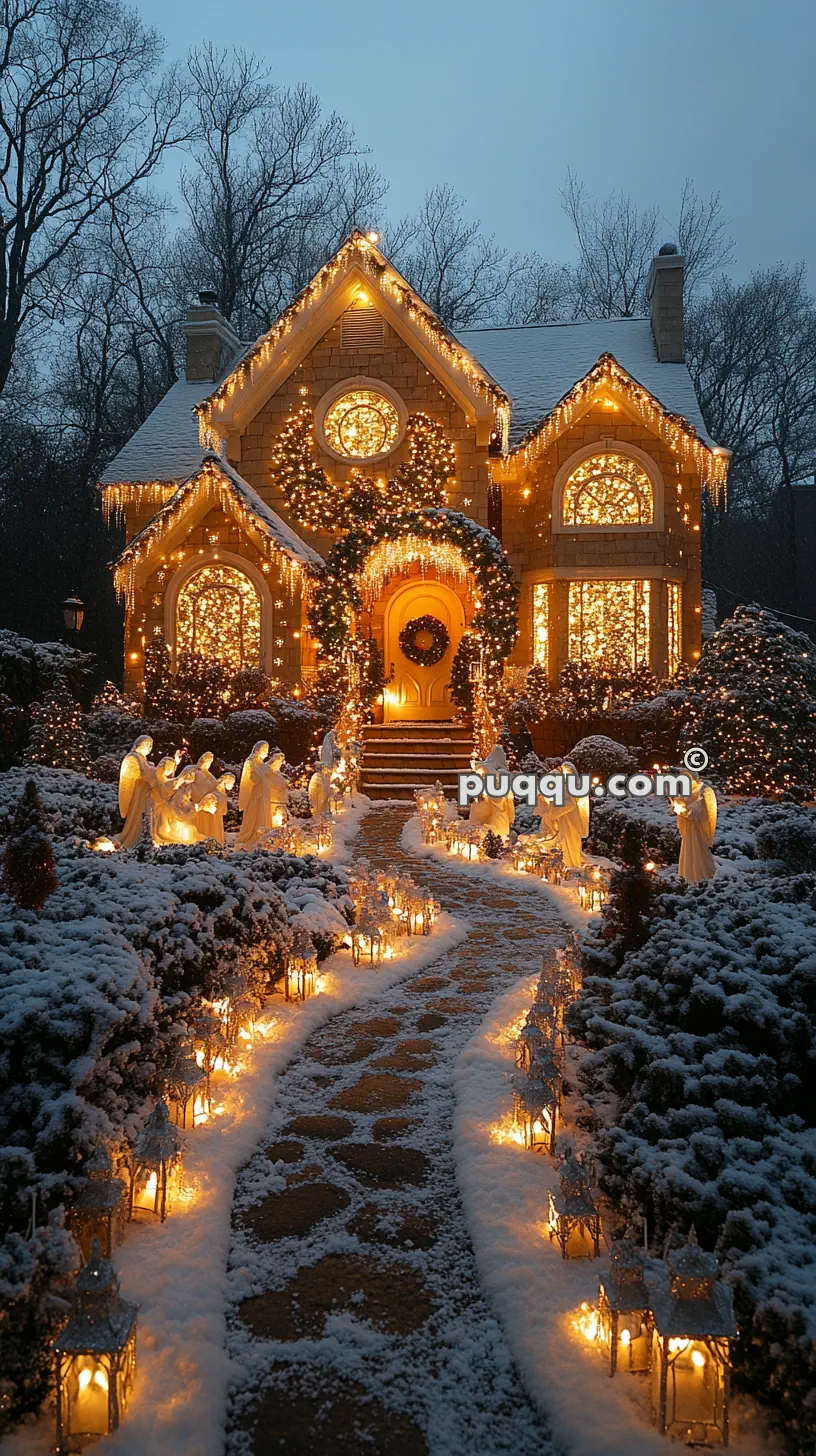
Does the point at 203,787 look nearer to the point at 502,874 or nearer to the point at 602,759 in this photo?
the point at 502,874

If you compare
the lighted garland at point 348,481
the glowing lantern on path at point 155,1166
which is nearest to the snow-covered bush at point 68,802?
the glowing lantern on path at point 155,1166

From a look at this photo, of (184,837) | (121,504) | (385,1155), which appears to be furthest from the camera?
(121,504)

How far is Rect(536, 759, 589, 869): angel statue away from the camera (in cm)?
1139

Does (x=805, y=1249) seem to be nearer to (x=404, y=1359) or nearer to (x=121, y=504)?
(x=404, y=1359)

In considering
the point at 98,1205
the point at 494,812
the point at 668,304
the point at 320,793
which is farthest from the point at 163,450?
the point at 98,1205

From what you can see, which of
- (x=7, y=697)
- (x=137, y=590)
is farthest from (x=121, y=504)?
(x=7, y=697)

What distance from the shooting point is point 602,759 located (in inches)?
590

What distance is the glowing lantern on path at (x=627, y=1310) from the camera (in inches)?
117

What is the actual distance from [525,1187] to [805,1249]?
158 centimetres

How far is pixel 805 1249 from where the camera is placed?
9.32 ft

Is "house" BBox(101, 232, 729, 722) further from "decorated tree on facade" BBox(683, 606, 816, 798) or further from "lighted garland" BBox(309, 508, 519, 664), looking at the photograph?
"decorated tree on facade" BBox(683, 606, 816, 798)

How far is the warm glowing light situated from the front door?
2.83 metres

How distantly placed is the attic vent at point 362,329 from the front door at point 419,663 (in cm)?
547

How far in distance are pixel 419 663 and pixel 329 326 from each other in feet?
26.0
